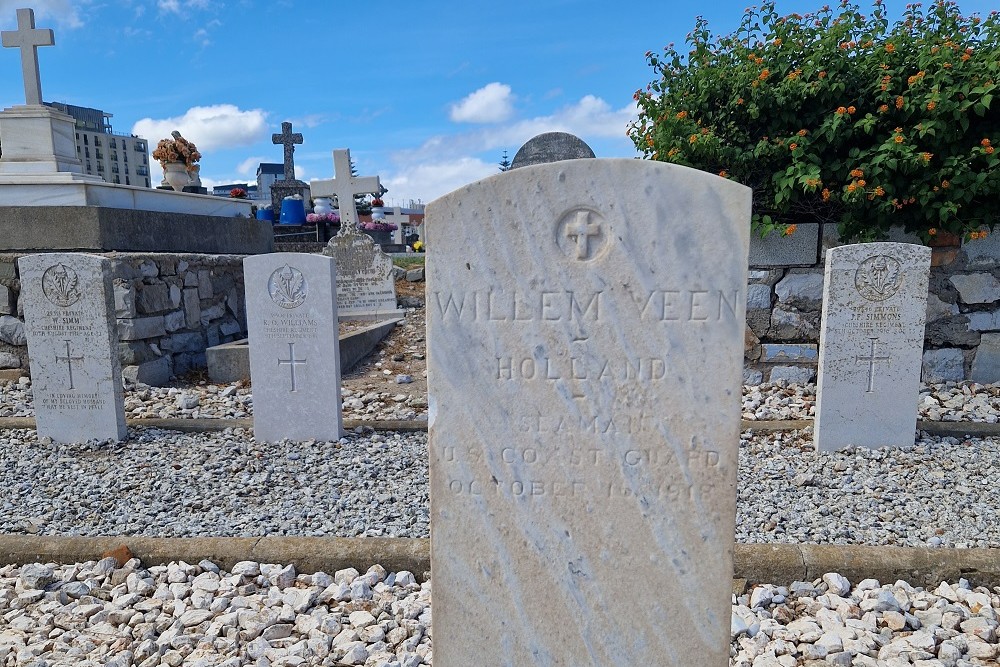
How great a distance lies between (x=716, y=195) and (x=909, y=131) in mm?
4511

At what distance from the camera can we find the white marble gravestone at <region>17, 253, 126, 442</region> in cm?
424

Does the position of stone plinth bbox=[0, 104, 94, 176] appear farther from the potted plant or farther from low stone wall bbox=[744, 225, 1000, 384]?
low stone wall bbox=[744, 225, 1000, 384]

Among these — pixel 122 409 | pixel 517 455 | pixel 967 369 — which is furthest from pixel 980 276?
pixel 122 409

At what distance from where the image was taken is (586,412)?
1.64 m

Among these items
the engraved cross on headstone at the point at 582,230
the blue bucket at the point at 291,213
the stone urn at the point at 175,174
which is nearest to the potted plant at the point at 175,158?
the stone urn at the point at 175,174

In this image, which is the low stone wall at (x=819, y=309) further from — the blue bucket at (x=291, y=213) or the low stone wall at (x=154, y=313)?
the blue bucket at (x=291, y=213)

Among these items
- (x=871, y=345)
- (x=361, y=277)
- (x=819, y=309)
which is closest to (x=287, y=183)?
(x=361, y=277)

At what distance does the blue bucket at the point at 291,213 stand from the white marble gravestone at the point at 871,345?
13.3 m

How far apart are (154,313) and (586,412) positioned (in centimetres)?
560

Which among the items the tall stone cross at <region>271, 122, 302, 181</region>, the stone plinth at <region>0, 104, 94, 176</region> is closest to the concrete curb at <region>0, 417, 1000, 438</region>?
the stone plinth at <region>0, 104, 94, 176</region>

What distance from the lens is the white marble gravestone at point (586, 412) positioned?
5.12 ft

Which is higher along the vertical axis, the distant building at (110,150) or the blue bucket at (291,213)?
the distant building at (110,150)

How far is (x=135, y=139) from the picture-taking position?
165ft

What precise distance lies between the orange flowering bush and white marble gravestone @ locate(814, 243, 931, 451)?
99 cm
